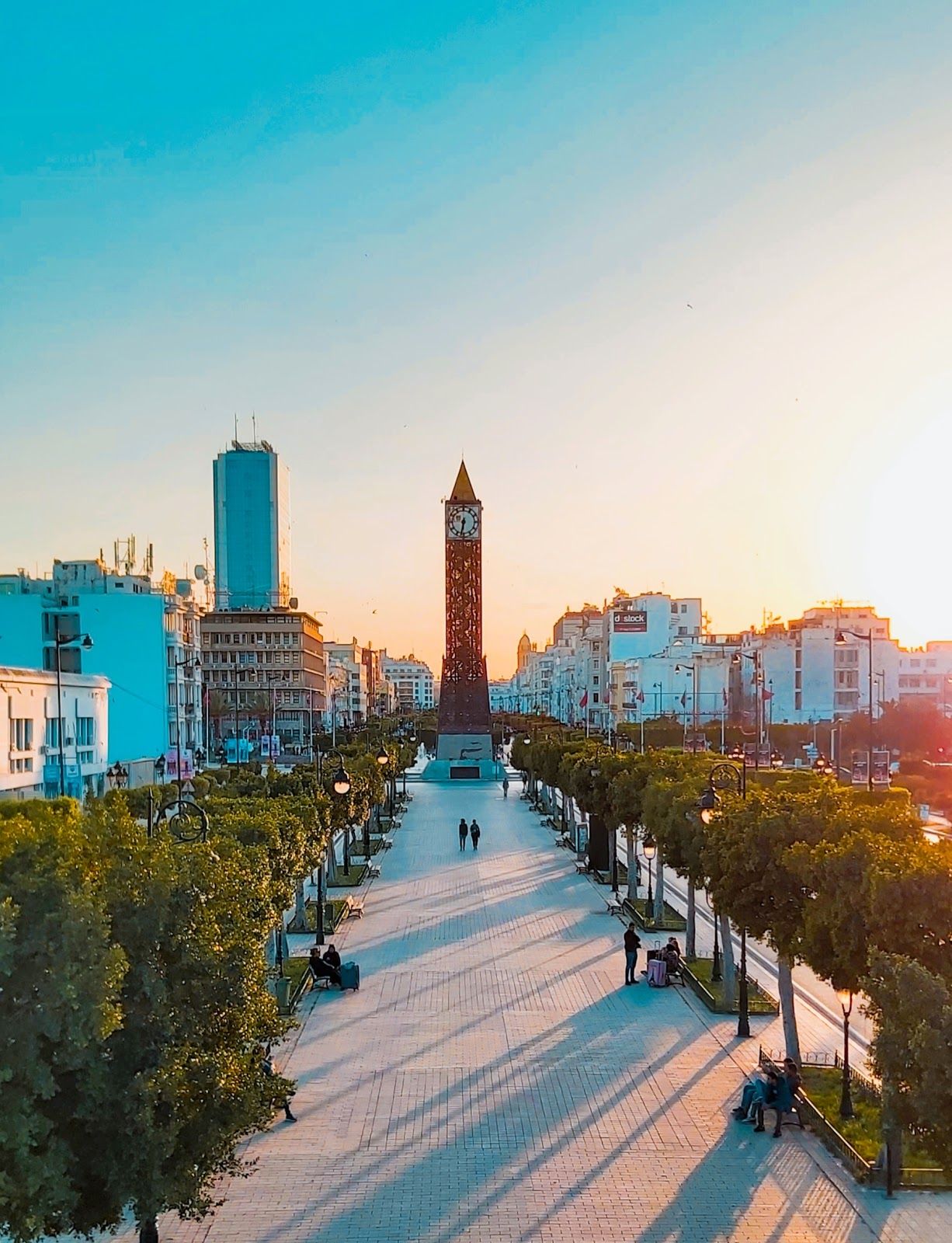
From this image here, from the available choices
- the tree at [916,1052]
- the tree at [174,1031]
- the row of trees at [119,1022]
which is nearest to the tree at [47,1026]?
the row of trees at [119,1022]

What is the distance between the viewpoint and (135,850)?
9.54 meters

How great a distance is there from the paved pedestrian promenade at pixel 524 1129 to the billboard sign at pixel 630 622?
10123 cm

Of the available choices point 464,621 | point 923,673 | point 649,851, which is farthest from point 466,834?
point 923,673

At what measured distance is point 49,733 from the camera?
147ft

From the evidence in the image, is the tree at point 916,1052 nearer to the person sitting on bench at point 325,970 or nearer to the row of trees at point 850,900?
the row of trees at point 850,900

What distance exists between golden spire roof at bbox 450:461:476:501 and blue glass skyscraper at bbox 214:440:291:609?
104m

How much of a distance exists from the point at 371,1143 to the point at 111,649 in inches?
2380

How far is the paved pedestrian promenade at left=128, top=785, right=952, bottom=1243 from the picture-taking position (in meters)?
12.0

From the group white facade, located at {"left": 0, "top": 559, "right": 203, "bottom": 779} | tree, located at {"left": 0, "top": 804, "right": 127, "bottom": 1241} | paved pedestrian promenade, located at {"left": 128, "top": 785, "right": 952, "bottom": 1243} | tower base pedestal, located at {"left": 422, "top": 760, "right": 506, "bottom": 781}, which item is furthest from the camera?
tower base pedestal, located at {"left": 422, "top": 760, "right": 506, "bottom": 781}

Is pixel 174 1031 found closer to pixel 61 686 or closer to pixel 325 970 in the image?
pixel 325 970

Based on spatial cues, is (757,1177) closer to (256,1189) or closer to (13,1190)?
(256,1189)

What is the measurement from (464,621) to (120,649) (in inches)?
879

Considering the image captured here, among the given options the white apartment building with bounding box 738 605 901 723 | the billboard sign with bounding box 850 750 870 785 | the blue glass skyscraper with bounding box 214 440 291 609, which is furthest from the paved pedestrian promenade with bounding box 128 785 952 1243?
the blue glass skyscraper with bounding box 214 440 291 609

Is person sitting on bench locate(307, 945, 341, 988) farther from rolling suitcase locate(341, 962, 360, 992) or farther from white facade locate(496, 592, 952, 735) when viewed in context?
white facade locate(496, 592, 952, 735)
